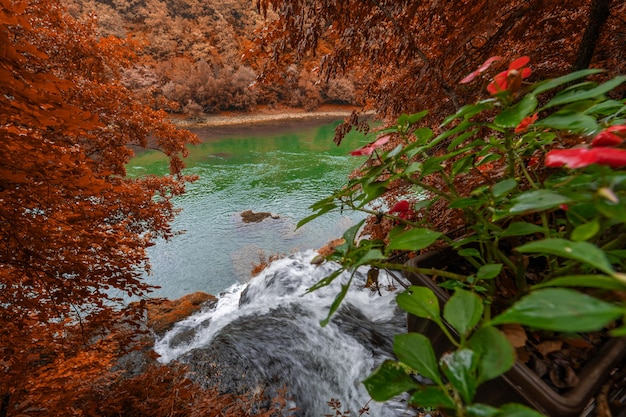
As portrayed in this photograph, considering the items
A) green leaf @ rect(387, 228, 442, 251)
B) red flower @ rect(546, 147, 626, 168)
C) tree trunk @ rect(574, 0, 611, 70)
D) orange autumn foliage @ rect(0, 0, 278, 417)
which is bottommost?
orange autumn foliage @ rect(0, 0, 278, 417)

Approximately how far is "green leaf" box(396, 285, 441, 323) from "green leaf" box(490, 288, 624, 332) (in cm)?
14

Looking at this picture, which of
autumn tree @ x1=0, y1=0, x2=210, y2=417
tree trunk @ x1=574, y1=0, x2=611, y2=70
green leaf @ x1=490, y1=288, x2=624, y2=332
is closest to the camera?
green leaf @ x1=490, y1=288, x2=624, y2=332

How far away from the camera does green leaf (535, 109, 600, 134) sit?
36cm

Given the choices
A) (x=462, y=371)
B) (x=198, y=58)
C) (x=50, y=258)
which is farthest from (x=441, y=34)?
(x=198, y=58)

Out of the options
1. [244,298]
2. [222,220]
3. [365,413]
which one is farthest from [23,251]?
[222,220]

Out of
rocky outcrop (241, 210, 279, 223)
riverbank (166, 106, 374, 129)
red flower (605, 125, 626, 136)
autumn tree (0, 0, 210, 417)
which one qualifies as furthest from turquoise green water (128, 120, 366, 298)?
red flower (605, 125, 626, 136)

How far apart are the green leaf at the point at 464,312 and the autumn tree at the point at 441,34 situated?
4.78 ft

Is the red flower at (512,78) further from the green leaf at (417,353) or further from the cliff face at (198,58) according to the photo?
the cliff face at (198,58)

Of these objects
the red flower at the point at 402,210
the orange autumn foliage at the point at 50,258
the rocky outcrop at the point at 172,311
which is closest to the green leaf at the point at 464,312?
the red flower at the point at 402,210

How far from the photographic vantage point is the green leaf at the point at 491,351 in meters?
0.28

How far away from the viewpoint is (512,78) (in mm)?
439

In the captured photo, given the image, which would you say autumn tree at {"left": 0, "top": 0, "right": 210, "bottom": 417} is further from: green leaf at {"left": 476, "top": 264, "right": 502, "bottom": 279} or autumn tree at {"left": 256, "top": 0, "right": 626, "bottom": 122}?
autumn tree at {"left": 256, "top": 0, "right": 626, "bottom": 122}

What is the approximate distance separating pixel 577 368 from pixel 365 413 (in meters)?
1.93

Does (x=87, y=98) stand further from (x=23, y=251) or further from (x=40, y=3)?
(x=23, y=251)
